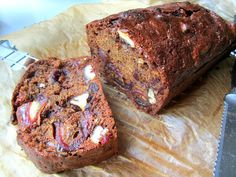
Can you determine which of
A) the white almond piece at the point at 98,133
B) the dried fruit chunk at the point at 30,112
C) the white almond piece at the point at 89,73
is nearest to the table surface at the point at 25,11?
the white almond piece at the point at 89,73

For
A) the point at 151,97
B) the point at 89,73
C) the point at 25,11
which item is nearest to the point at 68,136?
the point at 89,73

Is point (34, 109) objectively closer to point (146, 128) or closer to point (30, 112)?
point (30, 112)

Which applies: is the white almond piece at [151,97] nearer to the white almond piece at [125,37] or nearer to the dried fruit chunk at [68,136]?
the white almond piece at [125,37]

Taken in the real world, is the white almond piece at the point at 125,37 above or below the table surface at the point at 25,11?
above

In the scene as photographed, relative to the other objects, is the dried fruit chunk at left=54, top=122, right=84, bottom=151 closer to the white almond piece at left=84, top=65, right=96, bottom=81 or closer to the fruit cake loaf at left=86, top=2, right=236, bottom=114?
the white almond piece at left=84, top=65, right=96, bottom=81

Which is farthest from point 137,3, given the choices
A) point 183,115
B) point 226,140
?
point 226,140

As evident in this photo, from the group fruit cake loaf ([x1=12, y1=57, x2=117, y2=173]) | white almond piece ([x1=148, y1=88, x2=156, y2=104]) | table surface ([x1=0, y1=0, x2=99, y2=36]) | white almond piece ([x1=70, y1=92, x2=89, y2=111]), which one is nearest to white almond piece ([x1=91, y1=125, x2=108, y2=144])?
fruit cake loaf ([x1=12, y1=57, x2=117, y2=173])
